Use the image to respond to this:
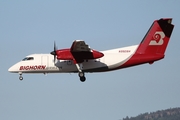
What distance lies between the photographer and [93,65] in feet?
123

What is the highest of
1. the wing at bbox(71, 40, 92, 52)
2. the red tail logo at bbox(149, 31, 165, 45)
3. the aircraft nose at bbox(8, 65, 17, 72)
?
the red tail logo at bbox(149, 31, 165, 45)

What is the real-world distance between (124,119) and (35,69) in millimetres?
117277

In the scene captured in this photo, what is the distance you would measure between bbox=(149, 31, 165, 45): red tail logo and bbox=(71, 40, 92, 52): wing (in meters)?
5.87

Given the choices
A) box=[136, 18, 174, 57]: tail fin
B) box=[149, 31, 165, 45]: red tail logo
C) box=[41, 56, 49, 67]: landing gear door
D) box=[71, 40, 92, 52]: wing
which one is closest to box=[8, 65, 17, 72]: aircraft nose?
box=[41, 56, 49, 67]: landing gear door

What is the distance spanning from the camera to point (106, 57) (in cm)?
3775

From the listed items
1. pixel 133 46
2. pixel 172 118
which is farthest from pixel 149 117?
pixel 133 46

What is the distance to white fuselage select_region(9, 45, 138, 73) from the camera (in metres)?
37.6

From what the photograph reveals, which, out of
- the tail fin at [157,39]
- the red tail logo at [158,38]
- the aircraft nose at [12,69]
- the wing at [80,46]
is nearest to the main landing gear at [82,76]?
the wing at [80,46]

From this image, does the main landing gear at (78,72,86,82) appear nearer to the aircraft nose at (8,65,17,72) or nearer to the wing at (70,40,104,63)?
the wing at (70,40,104,63)

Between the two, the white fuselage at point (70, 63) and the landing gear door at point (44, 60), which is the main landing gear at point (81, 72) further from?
the landing gear door at point (44, 60)

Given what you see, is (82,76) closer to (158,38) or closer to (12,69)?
(12,69)

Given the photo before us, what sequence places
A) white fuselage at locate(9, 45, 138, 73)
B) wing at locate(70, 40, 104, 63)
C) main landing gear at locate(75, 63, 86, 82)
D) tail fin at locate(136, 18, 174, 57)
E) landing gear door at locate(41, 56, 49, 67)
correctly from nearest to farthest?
wing at locate(70, 40, 104, 63)
main landing gear at locate(75, 63, 86, 82)
white fuselage at locate(9, 45, 138, 73)
tail fin at locate(136, 18, 174, 57)
landing gear door at locate(41, 56, 49, 67)

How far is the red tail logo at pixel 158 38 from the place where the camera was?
38281 millimetres

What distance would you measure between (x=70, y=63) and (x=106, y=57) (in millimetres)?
3123
